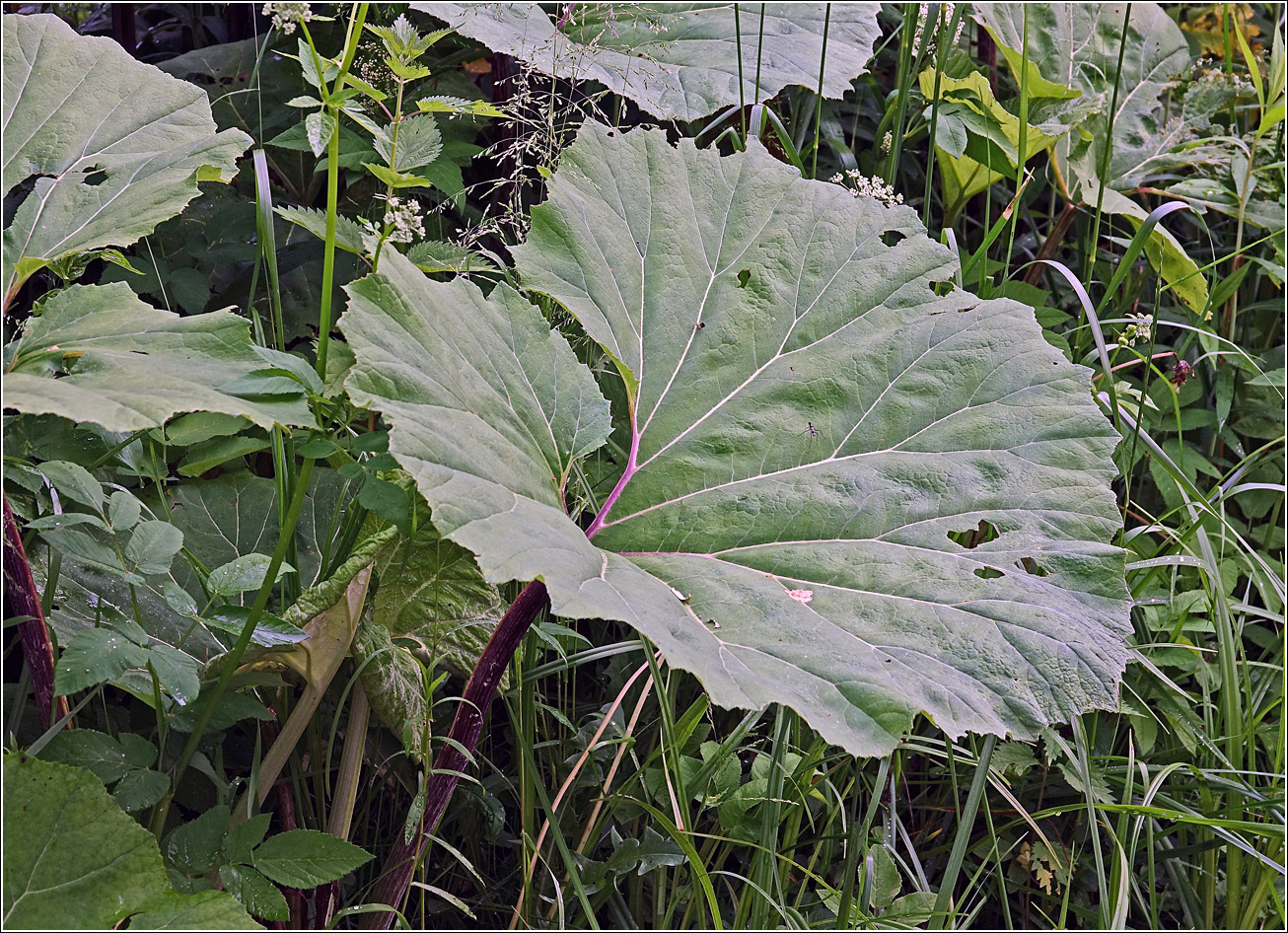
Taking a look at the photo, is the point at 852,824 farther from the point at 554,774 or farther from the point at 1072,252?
the point at 1072,252

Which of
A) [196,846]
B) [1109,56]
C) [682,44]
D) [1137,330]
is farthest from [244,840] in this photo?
[1109,56]

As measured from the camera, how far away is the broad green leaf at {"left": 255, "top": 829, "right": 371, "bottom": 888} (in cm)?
109

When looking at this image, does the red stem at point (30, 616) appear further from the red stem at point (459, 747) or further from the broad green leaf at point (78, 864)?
the red stem at point (459, 747)

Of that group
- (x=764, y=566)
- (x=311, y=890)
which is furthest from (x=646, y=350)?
(x=311, y=890)

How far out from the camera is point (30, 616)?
1.08 meters

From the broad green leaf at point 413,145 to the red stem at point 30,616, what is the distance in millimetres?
600

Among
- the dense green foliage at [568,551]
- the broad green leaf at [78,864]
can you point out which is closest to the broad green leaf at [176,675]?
the dense green foliage at [568,551]

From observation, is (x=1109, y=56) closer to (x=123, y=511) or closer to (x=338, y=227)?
(x=338, y=227)

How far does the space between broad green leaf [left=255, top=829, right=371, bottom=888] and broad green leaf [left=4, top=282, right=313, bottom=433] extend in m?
0.45

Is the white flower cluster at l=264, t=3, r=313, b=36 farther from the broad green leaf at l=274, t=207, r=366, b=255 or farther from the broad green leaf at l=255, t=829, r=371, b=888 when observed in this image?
the broad green leaf at l=255, t=829, r=371, b=888

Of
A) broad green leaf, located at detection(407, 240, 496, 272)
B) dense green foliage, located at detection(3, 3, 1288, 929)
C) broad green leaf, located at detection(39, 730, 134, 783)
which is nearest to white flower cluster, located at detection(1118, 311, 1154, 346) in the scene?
dense green foliage, located at detection(3, 3, 1288, 929)

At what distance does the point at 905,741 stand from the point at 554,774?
0.52 metres

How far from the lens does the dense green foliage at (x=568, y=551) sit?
1094 mm

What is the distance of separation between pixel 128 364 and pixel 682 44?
56.7 inches
